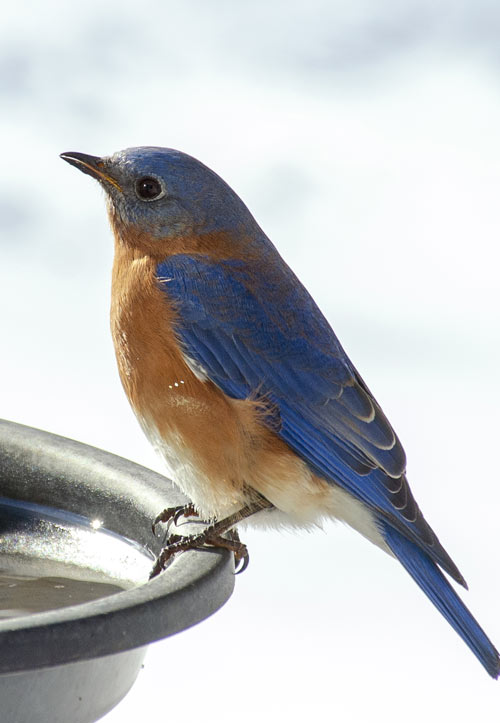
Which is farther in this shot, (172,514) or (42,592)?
(172,514)

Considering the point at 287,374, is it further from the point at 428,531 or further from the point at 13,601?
the point at 13,601

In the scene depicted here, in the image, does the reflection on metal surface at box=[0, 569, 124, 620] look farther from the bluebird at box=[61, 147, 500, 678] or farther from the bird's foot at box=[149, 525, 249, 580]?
the bluebird at box=[61, 147, 500, 678]

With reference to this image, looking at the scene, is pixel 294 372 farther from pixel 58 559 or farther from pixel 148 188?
pixel 58 559

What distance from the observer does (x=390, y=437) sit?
10.8 feet

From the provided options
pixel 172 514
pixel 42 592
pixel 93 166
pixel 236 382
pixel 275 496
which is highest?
pixel 93 166

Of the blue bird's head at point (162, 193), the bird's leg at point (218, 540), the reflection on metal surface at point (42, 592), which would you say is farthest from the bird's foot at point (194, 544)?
the blue bird's head at point (162, 193)

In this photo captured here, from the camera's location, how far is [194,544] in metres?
2.80

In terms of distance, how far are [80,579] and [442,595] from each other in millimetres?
966

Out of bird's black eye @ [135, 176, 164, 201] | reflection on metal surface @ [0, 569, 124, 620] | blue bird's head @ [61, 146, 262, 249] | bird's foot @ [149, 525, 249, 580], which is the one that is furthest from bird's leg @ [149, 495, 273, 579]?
bird's black eye @ [135, 176, 164, 201]

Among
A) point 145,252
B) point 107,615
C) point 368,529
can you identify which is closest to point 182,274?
point 145,252

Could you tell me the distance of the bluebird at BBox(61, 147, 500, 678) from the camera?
10.0 feet

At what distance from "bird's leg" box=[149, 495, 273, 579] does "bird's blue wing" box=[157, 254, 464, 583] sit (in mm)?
209

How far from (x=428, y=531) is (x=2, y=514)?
3.77 feet

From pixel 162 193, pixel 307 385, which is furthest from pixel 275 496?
pixel 162 193
